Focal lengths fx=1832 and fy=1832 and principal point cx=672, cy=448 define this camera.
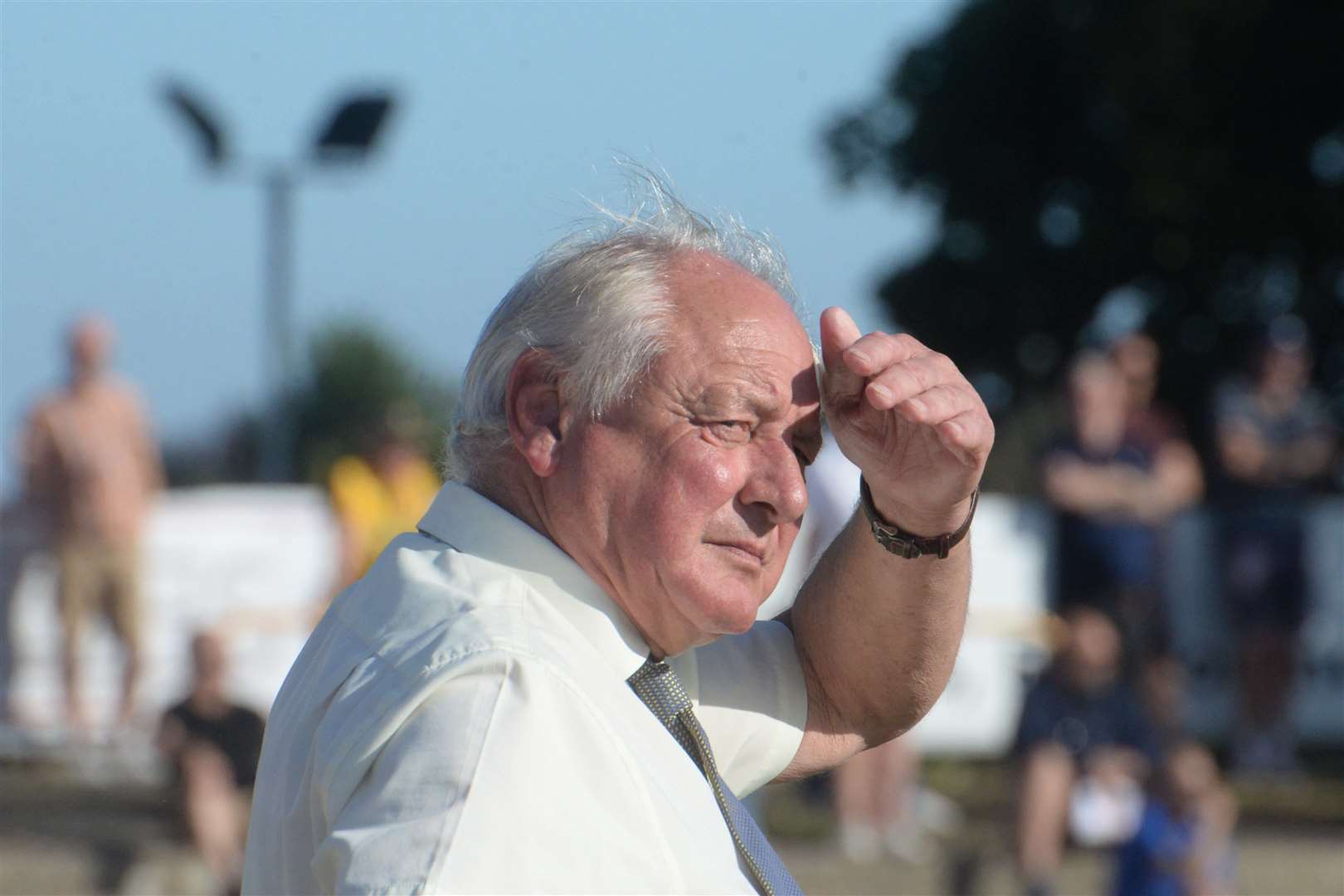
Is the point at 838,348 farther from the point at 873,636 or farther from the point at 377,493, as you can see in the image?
the point at 377,493

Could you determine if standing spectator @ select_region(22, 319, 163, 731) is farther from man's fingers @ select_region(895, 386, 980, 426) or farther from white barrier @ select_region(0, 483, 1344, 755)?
man's fingers @ select_region(895, 386, 980, 426)

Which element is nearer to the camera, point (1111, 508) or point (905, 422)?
point (905, 422)

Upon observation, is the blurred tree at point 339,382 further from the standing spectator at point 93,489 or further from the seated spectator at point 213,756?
the seated spectator at point 213,756

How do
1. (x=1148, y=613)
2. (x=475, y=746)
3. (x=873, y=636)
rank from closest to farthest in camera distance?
(x=475, y=746)
(x=873, y=636)
(x=1148, y=613)

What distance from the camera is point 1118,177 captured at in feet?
100

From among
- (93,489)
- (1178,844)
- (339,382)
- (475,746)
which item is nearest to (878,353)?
(475,746)

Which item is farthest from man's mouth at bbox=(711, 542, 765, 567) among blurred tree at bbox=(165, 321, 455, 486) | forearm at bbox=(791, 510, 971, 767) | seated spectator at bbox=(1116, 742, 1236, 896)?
blurred tree at bbox=(165, 321, 455, 486)

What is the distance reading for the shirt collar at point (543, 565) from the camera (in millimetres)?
2102

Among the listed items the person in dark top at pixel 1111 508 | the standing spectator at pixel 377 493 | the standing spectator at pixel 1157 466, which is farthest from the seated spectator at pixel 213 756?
the standing spectator at pixel 1157 466

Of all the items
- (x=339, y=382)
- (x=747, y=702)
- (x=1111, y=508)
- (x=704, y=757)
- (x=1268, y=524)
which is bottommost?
(x=339, y=382)

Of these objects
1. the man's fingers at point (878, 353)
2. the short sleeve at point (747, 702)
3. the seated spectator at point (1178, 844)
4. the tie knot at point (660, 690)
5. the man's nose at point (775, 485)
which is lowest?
the seated spectator at point (1178, 844)

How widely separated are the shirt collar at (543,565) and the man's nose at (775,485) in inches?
8.8

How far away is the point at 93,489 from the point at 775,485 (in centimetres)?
757

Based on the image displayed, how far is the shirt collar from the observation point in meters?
2.10
